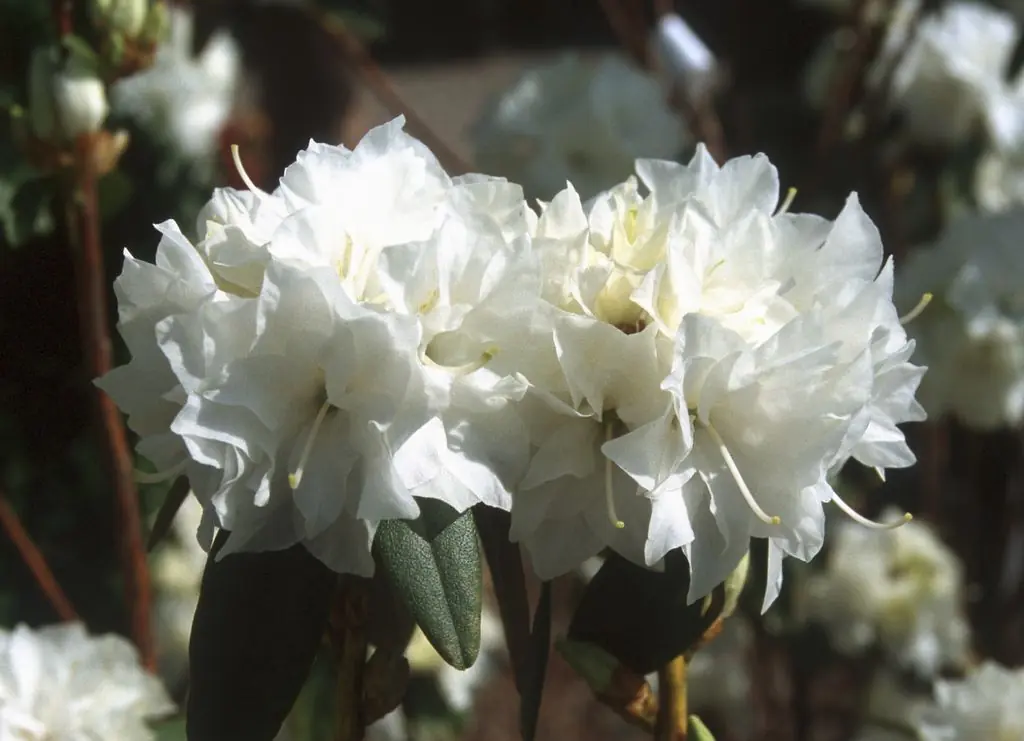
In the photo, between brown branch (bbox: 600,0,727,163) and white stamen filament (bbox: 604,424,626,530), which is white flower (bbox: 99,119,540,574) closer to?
white stamen filament (bbox: 604,424,626,530)

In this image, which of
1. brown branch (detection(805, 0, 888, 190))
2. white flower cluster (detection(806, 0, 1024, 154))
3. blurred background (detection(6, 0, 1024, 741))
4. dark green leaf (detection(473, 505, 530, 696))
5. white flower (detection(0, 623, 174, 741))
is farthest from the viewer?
white flower cluster (detection(806, 0, 1024, 154))

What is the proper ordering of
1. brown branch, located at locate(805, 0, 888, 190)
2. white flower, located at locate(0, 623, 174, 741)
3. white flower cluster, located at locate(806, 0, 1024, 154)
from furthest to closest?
white flower cluster, located at locate(806, 0, 1024, 154) → brown branch, located at locate(805, 0, 888, 190) → white flower, located at locate(0, 623, 174, 741)

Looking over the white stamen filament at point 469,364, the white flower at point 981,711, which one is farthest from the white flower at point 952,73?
the white stamen filament at point 469,364

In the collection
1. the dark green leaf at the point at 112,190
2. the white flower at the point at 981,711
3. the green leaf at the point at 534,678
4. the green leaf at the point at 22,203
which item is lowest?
the white flower at the point at 981,711

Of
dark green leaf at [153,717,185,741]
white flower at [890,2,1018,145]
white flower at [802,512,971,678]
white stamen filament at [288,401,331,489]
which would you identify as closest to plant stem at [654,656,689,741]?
white stamen filament at [288,401,331,489]

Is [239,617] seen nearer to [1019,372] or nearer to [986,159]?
[1019,372]

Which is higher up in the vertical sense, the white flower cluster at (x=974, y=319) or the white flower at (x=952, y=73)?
the white flower at (x=952, y=73)

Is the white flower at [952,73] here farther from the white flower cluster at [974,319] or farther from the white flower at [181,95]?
the white flower at [181,95]
